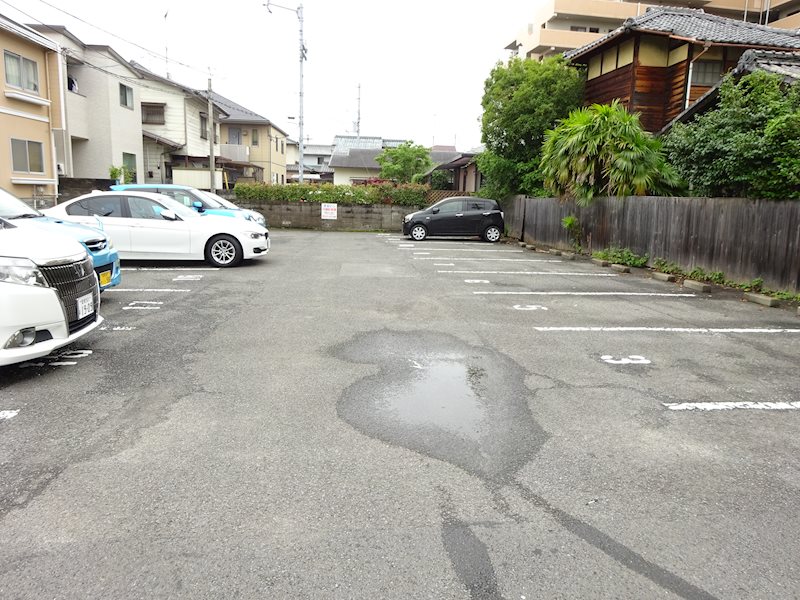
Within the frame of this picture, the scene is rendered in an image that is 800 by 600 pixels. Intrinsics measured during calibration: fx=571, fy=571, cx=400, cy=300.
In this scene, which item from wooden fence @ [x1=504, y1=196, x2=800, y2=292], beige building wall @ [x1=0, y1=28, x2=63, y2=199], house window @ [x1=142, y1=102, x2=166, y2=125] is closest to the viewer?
wooden fence @ [x1=504, y1=196, x2=800, y2=292]

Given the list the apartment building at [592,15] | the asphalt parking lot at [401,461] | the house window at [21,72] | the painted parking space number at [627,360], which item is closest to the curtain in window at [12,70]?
the house window at [21,72]

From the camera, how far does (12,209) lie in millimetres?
6422

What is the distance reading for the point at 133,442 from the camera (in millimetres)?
3518

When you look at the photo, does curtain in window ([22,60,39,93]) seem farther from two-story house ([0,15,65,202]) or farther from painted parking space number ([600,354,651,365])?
painted parking space number ([600,354,651,365])

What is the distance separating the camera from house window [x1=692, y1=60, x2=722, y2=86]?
59.8 feet

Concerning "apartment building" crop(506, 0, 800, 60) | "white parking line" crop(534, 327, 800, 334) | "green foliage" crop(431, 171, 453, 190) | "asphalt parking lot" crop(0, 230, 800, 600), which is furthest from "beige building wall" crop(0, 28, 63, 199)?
"apartment building" crop(506, 0, 800, 60)

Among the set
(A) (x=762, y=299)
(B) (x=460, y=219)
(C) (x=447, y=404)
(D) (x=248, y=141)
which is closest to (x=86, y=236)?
(C) (x=447, y=404)

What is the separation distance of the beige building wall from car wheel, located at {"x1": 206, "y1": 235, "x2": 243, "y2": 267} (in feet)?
36.4

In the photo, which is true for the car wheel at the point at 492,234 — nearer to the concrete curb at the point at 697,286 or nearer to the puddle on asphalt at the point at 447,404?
the concrete curb at the point at 697,286

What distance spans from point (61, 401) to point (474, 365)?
11.0 ft

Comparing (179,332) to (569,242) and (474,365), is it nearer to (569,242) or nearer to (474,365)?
(474,365)

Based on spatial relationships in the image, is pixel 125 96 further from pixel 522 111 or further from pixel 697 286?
pixel 697 286

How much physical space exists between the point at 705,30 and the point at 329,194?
47.7ft

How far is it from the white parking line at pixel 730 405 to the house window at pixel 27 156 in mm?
20752
